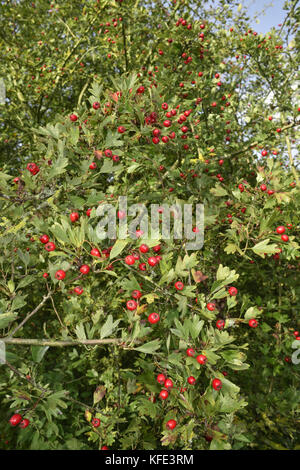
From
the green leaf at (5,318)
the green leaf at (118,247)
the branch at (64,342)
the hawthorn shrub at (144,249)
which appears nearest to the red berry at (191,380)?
the hawthorn shrub at (144,249)

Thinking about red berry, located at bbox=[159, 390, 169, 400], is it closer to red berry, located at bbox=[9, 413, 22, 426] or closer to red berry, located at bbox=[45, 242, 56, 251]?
red berry, located at bbox=[9, 413, 22, 426]

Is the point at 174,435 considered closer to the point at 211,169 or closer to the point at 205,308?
the point at 205,308

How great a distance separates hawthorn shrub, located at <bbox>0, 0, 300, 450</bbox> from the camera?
165cm

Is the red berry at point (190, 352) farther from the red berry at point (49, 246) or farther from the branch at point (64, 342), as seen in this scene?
the red berry at point (49, 246)

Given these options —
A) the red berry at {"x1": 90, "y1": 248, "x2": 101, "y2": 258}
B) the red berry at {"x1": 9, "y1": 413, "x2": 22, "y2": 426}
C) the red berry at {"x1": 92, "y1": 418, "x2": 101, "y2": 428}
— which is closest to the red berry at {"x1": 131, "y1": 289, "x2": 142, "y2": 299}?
the red berry at {"x1": 90, "y1": 248, "x2": 101, "y2": 258}

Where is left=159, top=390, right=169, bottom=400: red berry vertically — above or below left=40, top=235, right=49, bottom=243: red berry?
below

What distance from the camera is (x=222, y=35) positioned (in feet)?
13.0

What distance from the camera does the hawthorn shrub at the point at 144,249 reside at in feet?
5.40

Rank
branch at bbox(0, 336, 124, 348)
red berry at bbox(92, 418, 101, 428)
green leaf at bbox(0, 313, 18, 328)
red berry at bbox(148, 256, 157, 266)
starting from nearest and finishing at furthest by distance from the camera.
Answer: green leaf at bbox(0, 313, 18, 328) < branch at bbox(0, 336, 124, 348) < red berry at bbox(148, 256, 157, 266) < red berry at bbox(92, 418, 101, 428)

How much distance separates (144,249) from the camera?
5.41 feet

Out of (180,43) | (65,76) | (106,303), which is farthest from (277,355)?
(65,76)


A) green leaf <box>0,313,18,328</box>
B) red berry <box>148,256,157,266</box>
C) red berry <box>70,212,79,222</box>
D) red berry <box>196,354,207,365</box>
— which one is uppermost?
red berry <box>70,212,79,222</box>

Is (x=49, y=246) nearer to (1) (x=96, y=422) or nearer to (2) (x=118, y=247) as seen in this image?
(2) (x=118, y=247)

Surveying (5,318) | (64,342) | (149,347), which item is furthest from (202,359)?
(5,318)
